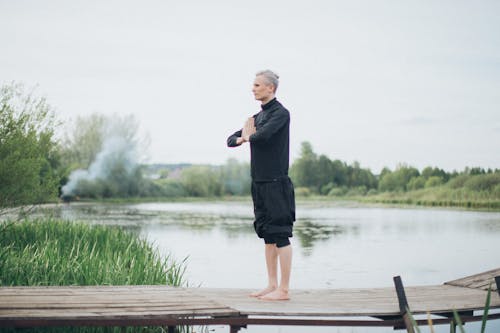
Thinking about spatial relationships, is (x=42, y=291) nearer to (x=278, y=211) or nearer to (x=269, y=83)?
(x=278, y=211)

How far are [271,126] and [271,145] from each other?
0.15 metres

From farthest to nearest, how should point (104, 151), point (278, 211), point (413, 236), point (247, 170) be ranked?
point (247, 170) → point (104, 151) → point (413, 236) → point (278, 211)

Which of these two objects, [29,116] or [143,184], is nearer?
[29,116]

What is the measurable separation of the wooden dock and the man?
1.08ft

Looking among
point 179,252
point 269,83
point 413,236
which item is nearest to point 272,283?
point 269,83

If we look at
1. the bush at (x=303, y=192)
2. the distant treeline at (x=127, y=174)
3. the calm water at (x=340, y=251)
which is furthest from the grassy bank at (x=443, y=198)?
the calm water at (x=340, y=251)

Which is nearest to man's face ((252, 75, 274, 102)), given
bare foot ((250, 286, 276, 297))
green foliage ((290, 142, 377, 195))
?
bare foot ((250, 286, 276, 297))

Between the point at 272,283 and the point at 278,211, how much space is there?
61 cm

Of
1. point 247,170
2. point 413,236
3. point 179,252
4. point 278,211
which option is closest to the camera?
point 278,211

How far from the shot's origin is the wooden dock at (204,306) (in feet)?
12.7

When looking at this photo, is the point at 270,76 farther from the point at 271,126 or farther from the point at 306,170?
the point at 306,170

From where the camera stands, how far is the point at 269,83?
4.58m

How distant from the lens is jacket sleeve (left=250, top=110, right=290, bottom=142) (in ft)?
14.4

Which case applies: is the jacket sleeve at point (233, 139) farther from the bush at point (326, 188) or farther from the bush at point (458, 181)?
the bush at point (326, 188)
